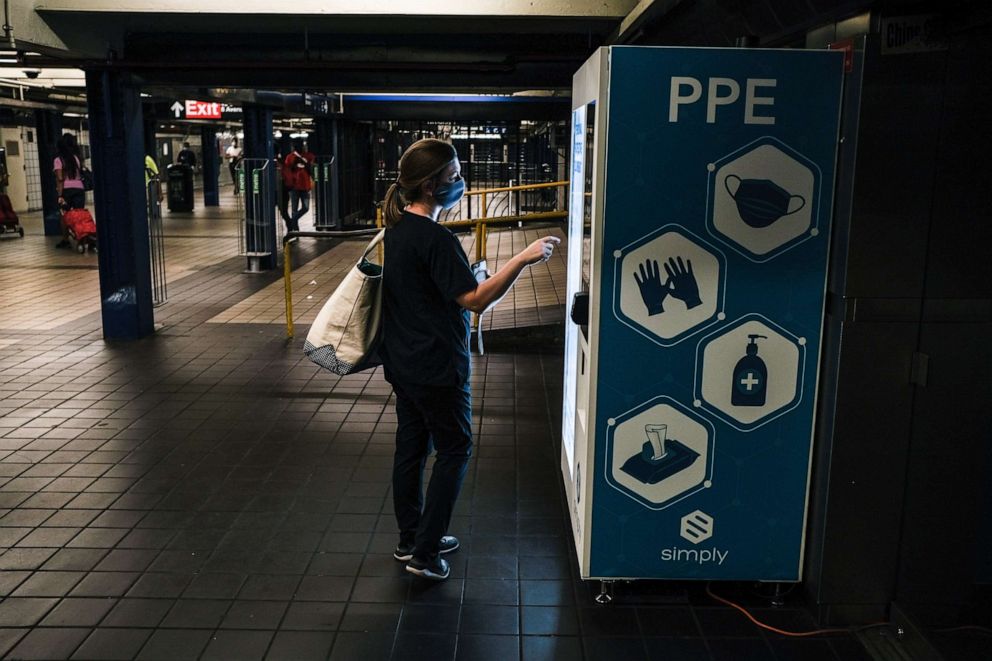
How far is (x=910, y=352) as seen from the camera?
10.3 feet

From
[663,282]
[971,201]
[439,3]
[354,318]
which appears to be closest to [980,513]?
[971,201]

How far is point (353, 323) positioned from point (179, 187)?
22.1 m

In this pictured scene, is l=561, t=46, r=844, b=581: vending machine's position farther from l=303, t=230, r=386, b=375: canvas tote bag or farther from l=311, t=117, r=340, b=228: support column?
l=311, t=117, r=340, b=228: support column

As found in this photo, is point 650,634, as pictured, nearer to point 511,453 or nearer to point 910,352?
point 910,352

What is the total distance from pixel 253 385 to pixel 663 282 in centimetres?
430

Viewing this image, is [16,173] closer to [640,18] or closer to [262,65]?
[262,65]

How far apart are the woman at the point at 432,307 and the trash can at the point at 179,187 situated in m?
21.8

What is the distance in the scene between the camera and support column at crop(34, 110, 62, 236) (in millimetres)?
16891

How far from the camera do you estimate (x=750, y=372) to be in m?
3.25

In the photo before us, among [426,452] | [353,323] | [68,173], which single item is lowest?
[426,452]

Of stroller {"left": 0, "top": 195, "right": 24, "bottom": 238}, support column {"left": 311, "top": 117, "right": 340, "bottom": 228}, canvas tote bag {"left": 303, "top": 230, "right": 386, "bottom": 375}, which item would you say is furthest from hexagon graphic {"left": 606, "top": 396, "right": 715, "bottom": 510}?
stroller {"left": 0, "top": 195, "right": 24, "bottom": 238}

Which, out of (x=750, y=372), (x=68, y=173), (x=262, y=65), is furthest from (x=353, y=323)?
(x=68, y=173)

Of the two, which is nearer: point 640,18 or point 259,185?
point 640,18

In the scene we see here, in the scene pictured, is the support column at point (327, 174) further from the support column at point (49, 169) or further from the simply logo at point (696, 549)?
the simply logo at point (696, 549)
